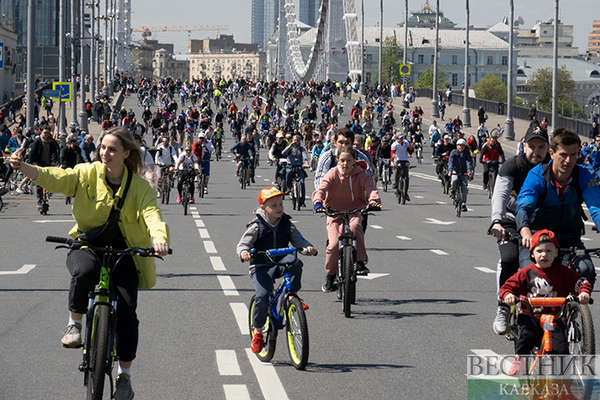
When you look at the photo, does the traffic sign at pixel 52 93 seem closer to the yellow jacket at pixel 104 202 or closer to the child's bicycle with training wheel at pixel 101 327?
the yellow jacket at pixel 104 202

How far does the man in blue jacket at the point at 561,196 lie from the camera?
6.71m

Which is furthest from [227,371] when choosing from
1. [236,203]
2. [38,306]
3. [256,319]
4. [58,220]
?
[236,203]

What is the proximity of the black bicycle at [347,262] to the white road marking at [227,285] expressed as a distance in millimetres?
1156

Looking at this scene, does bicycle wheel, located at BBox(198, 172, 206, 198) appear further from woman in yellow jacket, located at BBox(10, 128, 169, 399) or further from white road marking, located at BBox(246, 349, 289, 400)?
woman in yellow jacket, located at BBox(10, 128, 169, 399)

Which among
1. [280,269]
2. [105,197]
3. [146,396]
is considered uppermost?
[105,197]

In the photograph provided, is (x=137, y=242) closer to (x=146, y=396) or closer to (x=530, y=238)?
(x=146, y=396)

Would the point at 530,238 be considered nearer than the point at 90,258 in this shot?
No

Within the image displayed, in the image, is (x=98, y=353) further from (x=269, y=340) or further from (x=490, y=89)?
(x=490, y=89)

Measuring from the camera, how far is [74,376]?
22.5ft

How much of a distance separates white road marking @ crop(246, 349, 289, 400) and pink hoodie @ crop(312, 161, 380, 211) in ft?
9.58

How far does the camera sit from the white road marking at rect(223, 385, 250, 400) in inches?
248

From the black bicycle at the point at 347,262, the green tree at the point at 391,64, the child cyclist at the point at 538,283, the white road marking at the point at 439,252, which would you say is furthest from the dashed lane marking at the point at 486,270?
the green tree at the point at 391,64

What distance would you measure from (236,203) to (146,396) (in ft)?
61.4

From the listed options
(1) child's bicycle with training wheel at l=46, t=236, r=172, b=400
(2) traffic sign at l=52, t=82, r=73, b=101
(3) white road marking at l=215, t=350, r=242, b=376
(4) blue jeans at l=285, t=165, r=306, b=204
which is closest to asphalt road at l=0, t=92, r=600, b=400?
(3) white road marking at l=215, t=350, r=242, b=376
